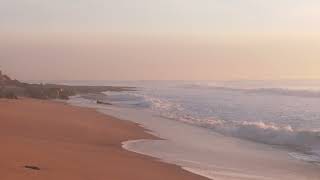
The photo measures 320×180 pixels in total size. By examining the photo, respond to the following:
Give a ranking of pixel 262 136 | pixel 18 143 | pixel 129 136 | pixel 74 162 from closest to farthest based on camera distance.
→ pixel 74 162 < pixel 18 143 < pixel 129 136 < pixel 262 136

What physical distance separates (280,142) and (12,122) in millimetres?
9581

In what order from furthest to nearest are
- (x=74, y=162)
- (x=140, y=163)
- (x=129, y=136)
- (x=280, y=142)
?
(x=280, y=142), (x=129, y=136), (x=140, y=163), (x=74, y=162)

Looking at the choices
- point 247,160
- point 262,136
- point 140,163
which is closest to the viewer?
point 140,163

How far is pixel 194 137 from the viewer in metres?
19.3

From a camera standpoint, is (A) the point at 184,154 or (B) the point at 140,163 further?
(A) the point at 184,154

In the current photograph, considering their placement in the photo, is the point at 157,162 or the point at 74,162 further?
the point at 157,162

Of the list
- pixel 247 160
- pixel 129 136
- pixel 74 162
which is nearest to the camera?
pixel 74 162

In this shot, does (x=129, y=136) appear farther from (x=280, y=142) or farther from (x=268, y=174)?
(x=268, y=174)

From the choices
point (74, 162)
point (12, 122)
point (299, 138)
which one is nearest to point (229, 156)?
point (74, 162)

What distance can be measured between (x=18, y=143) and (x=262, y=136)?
11.3 meters

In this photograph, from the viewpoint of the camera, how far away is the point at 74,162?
10.9 meters

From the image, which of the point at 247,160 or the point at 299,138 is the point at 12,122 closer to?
the point at 247,160

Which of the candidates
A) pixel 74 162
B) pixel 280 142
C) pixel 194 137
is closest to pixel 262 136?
pixel 280 142

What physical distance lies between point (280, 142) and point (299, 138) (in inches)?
31.5
